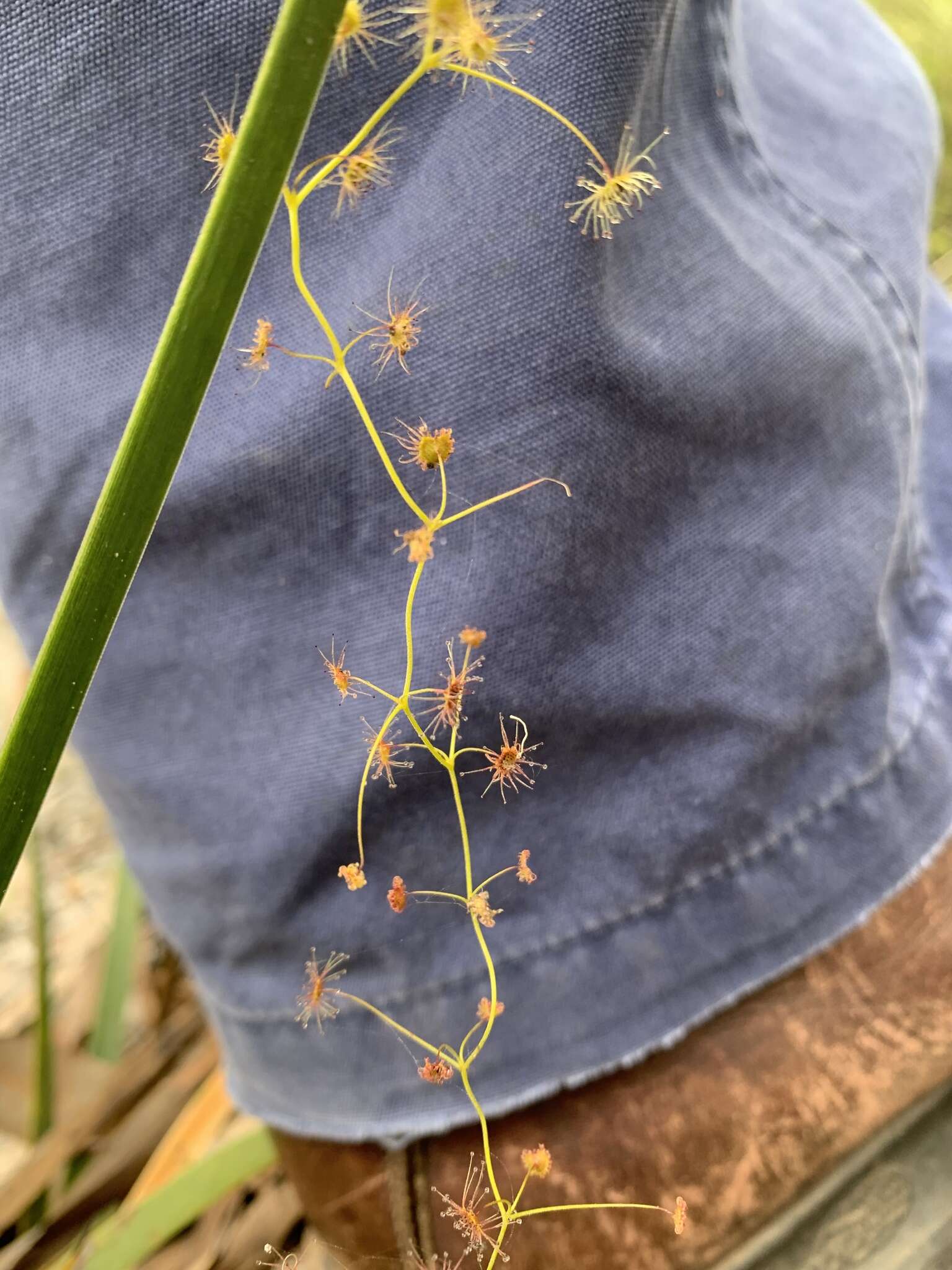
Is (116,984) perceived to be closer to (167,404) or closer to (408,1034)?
(408,1034)

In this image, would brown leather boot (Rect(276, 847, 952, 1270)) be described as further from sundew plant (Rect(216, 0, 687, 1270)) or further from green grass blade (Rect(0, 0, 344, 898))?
green grass blade (Rect(0, 0, 344, 898))

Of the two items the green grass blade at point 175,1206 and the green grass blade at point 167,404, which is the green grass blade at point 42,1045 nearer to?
the green grass blade at point 175,1206

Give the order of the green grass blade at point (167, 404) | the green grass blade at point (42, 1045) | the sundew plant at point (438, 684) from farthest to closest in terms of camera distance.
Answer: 1. the green grass blade at point (42, 1045)
2. the sundew plant at point (438, 684)
3. the green grass blade at point (167, 404)

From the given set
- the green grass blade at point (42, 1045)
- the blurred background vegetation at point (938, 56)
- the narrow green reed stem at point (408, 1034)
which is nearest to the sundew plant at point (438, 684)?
the narrow green reed stem at point (408, 1034)

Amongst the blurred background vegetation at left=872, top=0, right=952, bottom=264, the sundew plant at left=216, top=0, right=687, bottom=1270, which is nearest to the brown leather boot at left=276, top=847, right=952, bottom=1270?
the sundew plant at left=216, top=0, right=687, bottom=1270

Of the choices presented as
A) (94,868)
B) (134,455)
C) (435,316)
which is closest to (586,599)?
(435,316)

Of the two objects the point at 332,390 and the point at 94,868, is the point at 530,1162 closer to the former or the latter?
the point at 332,390

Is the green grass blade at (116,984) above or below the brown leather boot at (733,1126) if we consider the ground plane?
below

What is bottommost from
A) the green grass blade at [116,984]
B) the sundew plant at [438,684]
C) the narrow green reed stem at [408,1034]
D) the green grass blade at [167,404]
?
the green grass blade at [116,984]
